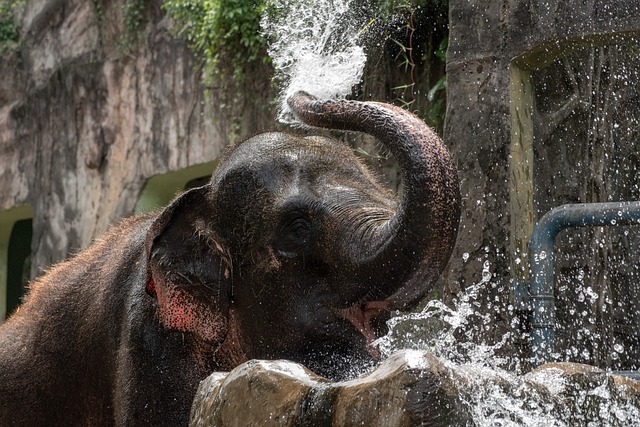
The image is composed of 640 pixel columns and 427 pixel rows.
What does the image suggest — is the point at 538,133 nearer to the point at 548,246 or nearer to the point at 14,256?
the point at 548,246


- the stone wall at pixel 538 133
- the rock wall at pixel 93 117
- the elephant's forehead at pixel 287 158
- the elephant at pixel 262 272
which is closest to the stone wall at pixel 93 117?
the rock wall at pixel 93 117

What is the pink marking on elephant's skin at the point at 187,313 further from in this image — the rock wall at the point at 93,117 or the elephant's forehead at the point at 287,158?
the rock wall at the point at 93,117

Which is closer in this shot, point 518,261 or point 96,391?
point 96,391

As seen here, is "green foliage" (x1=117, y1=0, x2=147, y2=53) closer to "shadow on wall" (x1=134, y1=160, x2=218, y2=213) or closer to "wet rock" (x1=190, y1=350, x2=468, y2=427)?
"shadow on wall" (x1=134, y1=160, x2=218, y2=213)

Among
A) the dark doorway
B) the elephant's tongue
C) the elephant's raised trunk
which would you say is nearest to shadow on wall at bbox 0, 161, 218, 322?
the dark doorway

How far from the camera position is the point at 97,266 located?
4551 mm

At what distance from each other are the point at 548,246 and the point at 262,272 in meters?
0.91

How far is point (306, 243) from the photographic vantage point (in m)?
3.67

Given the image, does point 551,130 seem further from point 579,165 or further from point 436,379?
point 436,379

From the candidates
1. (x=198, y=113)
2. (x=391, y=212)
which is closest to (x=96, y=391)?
(x=391, y=212)

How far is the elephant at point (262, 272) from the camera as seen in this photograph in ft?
10.4

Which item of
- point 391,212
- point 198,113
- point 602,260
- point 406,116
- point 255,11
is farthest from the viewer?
point 198,113

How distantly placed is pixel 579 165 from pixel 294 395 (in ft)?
10.8

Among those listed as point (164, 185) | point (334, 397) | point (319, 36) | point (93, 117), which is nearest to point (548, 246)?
point (334, 397)
